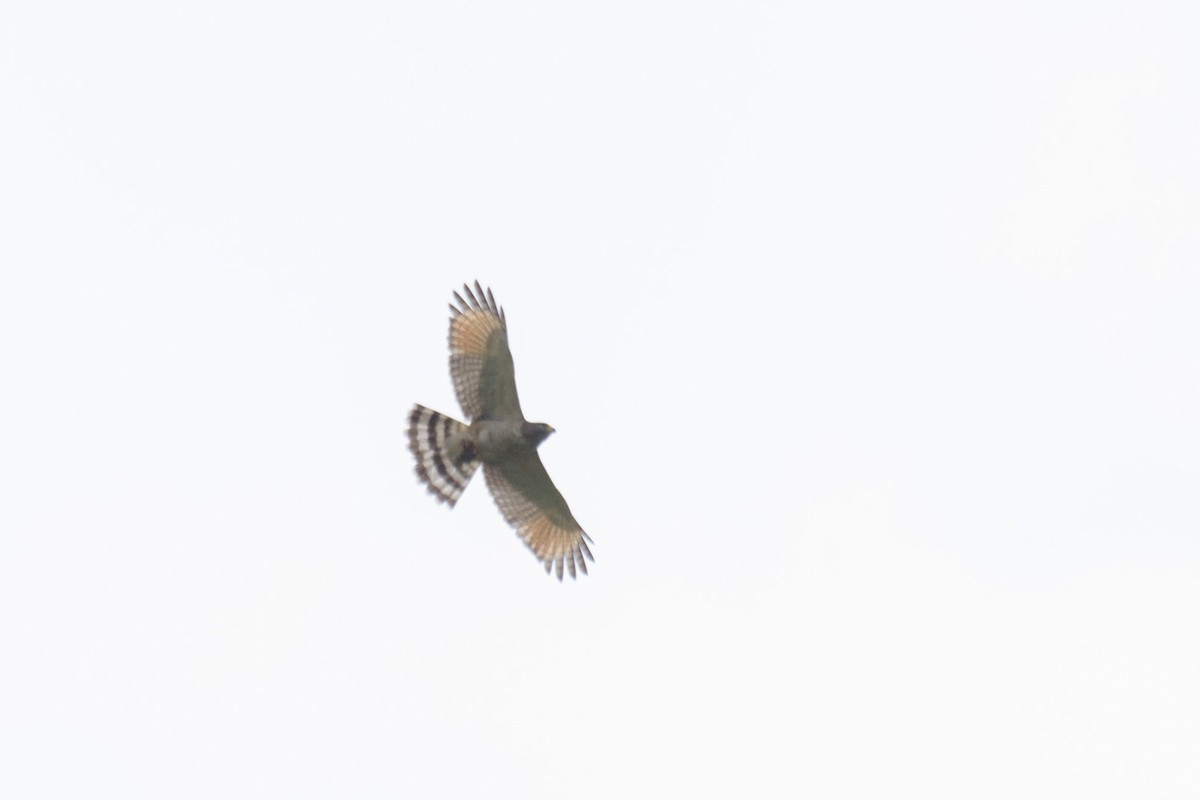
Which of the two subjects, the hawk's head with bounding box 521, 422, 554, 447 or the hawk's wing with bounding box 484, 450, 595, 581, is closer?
the hawk's head with bounding box 521, 422, 554, 447

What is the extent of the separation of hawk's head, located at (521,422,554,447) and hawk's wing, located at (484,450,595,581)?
1119 millimetres

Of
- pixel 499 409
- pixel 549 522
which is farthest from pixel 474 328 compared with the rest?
pixel 549 522

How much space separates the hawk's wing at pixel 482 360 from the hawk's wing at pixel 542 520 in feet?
3.89

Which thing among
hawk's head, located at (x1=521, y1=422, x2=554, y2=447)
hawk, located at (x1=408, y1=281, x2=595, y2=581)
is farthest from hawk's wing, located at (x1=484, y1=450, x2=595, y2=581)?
hawk's head, located at (x1=521, y1=422, x2=554, y2=447)

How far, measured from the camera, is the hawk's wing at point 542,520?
26.8 m

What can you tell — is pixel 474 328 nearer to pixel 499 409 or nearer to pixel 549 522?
pixel 499 409

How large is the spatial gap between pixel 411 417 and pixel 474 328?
1.49 meters

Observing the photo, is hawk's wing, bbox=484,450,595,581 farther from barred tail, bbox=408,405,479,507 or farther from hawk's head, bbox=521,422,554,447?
hawk's head, bbox=521,422,554,447

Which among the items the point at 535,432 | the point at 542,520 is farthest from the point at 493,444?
the point at 542,520

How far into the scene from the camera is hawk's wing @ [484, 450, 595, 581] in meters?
26.8

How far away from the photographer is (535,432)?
25.6 metres

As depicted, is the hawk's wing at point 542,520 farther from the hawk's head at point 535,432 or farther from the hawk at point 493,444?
the hawk's head at point 535,432

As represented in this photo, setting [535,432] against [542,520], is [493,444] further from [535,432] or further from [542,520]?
[542,520]

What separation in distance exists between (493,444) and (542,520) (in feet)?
5.38
